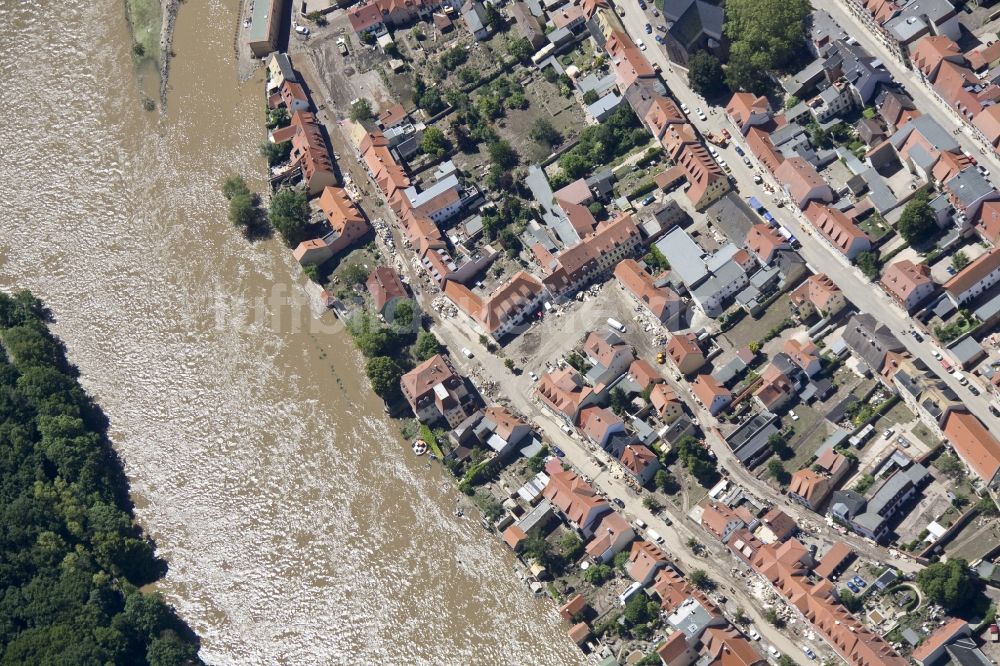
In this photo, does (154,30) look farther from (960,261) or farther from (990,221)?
(990,221)

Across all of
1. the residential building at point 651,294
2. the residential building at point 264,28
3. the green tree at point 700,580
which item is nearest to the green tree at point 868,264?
the residential building at point 651,294

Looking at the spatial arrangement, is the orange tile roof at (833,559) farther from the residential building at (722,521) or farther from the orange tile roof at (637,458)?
the orange tile roof at (637,458)

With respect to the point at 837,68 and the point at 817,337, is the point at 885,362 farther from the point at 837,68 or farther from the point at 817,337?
the point at 837,68

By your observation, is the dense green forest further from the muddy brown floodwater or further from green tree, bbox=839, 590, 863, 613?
green tree, bbox=839, 590, 863, 613

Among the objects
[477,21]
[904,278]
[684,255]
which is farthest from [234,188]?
[904,278]

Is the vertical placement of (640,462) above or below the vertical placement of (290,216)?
below
